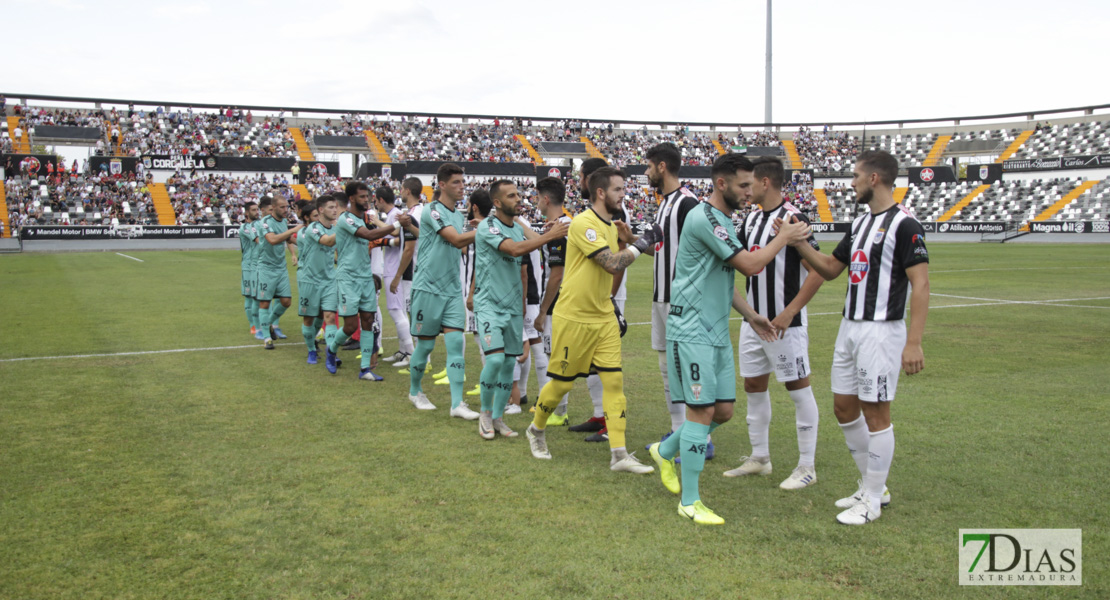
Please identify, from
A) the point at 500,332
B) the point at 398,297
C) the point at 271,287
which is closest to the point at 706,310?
the point at 500,332

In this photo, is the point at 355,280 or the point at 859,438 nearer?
the point at 859,438

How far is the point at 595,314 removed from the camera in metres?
5.63

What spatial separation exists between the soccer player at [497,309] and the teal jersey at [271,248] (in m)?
6.44

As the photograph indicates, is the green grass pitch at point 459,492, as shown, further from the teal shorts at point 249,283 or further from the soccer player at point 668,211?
the teal shorts at point 249,283

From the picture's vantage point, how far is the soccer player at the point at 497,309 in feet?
22.1

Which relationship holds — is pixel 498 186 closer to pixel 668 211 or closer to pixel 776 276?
pixel 668 211

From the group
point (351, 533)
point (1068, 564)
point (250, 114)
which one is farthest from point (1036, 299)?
point (250, 114)

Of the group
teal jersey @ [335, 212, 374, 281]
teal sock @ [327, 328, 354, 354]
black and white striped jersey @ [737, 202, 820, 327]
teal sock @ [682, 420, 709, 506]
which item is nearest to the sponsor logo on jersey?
black and white striped jersey @ [737, 202, 820, 327]

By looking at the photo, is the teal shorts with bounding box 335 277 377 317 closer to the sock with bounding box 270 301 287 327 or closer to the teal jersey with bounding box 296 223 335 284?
the teal jersey with bounding box 296 223 335 284

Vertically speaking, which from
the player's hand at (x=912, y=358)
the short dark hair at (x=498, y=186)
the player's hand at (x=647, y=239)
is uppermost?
the short dark hair at (x=498, y=186)

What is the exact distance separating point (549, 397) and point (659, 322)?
124 cm

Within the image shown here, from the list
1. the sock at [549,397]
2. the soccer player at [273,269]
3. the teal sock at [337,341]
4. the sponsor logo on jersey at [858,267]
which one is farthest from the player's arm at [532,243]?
the soccer player at [273,269]

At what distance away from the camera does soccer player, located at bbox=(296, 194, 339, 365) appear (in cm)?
1043

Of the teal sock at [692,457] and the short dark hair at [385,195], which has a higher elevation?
the short dark hair at [385,195]
